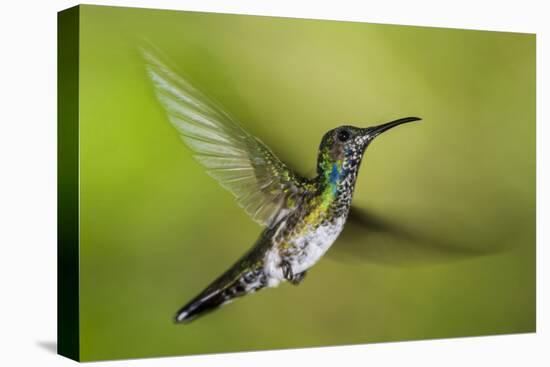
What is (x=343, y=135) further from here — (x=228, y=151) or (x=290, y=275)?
(x=290, y=275)

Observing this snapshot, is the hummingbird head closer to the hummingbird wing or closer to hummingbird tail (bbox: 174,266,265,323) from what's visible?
the hummingbird wing

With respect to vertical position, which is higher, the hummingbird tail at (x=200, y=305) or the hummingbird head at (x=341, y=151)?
the hummingbird head at (x=341, y=151)

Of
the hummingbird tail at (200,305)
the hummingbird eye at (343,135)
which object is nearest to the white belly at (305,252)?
the hummingbird tail at (200,305)

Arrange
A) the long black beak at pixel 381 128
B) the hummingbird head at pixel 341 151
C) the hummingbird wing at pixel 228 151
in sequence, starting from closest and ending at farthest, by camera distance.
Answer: the hummingbird wing at pixel 228 151 < the hummingbird head at pixel 341 151 < the long black beak at pixel 381 128

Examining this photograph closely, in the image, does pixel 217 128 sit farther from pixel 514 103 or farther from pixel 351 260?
pixel 514 103

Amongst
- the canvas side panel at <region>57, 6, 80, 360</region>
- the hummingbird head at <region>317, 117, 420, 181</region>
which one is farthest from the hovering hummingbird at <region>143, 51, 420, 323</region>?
the canvas side panel at <region>57, 6, 80, 360</region>

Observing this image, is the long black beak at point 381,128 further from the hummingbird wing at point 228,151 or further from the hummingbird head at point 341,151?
the hummingbird wing at point 228,151

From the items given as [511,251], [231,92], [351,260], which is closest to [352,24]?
[231,92]
